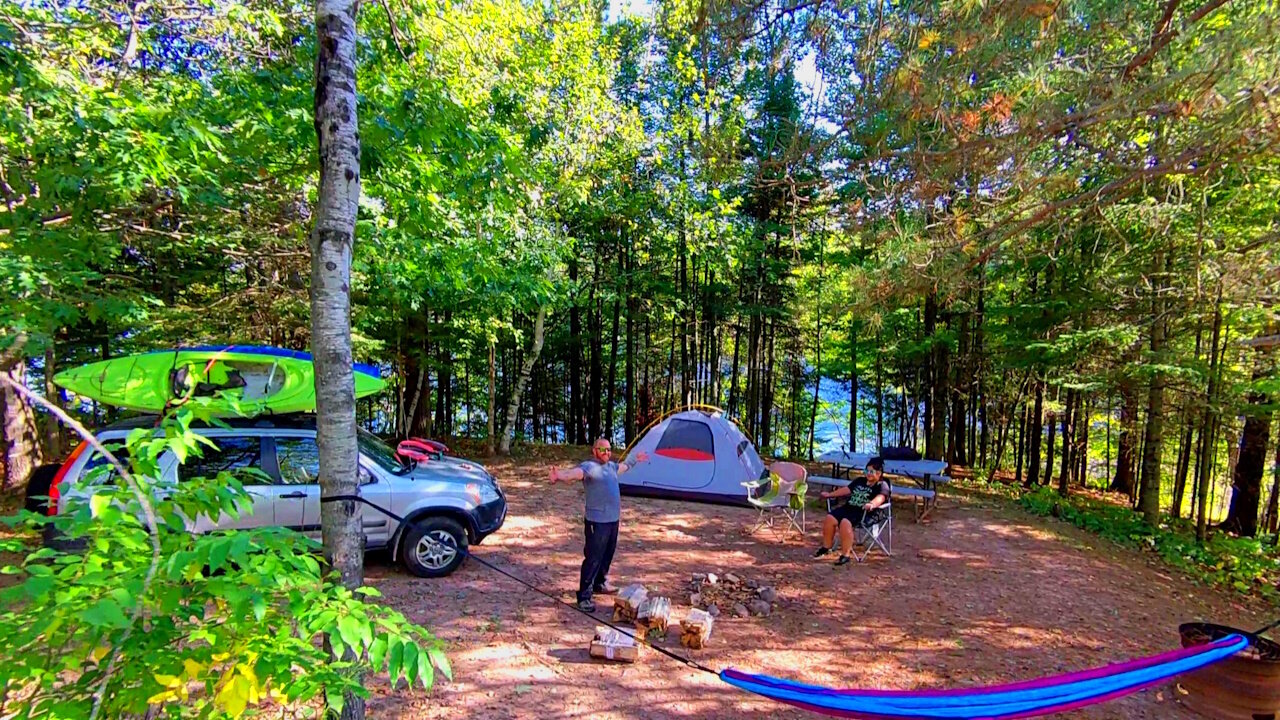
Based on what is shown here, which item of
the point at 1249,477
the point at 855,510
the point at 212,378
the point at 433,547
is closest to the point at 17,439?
the point at 212,378

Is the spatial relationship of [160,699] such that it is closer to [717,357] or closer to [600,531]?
[600,531]

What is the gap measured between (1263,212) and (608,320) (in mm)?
14217

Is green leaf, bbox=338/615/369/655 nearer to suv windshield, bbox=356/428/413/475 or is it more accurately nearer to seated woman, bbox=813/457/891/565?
suv windshield, bbox=356/428/413/475

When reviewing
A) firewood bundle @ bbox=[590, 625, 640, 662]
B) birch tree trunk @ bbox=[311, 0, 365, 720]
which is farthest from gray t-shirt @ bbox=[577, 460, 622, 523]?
birch tree trunk @ bbox=[311, 0, 365, 720]

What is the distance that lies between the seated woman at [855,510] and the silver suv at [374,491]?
11.7ft

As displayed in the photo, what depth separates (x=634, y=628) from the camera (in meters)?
4.50

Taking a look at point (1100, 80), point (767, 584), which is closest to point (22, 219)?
point (767, 584)

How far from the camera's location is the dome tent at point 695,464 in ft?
29.0

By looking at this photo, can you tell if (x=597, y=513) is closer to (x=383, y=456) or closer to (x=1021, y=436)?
(x=383, y=456)

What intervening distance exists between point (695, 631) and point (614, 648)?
63 cm

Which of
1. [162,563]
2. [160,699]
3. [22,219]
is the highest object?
[22,219]

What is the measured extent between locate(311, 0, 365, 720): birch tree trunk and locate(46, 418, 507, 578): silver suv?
83.6 inches

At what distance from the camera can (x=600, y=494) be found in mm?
4902

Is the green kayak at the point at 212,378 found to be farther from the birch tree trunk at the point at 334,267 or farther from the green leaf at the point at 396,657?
the green leaf at the point at 396,657
